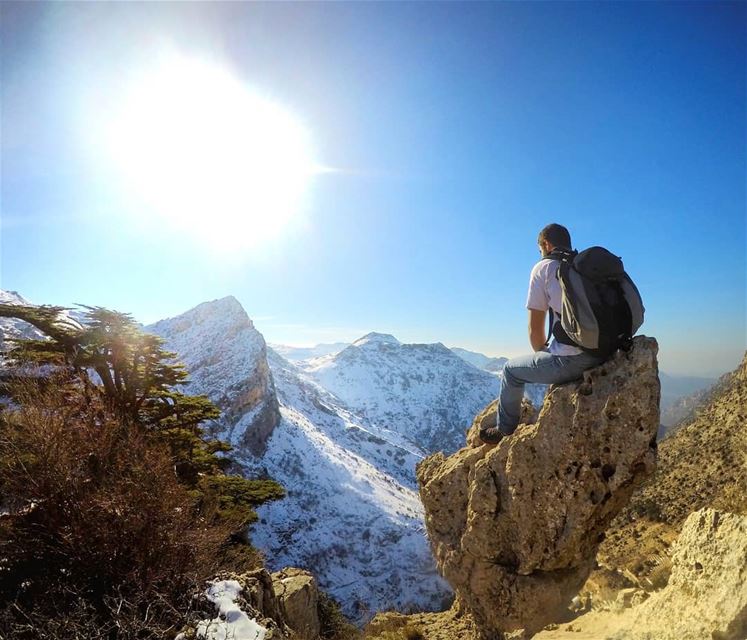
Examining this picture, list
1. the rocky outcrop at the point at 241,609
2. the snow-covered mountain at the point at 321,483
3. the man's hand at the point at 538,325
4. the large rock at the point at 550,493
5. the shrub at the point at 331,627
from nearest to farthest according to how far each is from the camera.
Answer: the large rock at the point at 550,493
the man's hand at the point at 538,325
the rocky outcrop at the point at 241,609
the shrub at the point at 331,627
the snow-covered mountain at the point at 321,483

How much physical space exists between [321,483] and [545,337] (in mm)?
67934

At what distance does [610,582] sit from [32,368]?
16.5m

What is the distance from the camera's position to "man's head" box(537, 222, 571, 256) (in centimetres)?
522

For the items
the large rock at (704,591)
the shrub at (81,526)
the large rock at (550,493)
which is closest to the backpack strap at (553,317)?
the large rock at (550,493)

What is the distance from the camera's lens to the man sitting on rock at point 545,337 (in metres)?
4.89

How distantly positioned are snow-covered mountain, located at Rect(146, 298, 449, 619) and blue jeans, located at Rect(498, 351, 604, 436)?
19.0 metres

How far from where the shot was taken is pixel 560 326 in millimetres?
4855

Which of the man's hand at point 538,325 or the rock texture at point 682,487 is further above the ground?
the man's hand at point 538,325

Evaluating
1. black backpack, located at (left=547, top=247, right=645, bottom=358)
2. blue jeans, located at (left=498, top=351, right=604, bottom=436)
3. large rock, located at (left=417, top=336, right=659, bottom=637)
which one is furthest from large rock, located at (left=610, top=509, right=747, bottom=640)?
black backpack, located at (left=547, top=247, right=645, bottom=358)

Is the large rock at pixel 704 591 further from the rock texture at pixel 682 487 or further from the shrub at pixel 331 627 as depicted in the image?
the shrub at pixel 331 627

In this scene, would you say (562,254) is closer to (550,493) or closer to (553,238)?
(553,238)

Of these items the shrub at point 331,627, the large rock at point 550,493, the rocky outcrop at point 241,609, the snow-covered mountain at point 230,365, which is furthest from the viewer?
the snow-covered mountain at point 230,365

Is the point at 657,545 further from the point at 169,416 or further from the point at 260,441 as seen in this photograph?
the point at 260,441

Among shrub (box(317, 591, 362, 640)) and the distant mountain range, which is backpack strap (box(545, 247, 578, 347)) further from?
the distant mountain range
